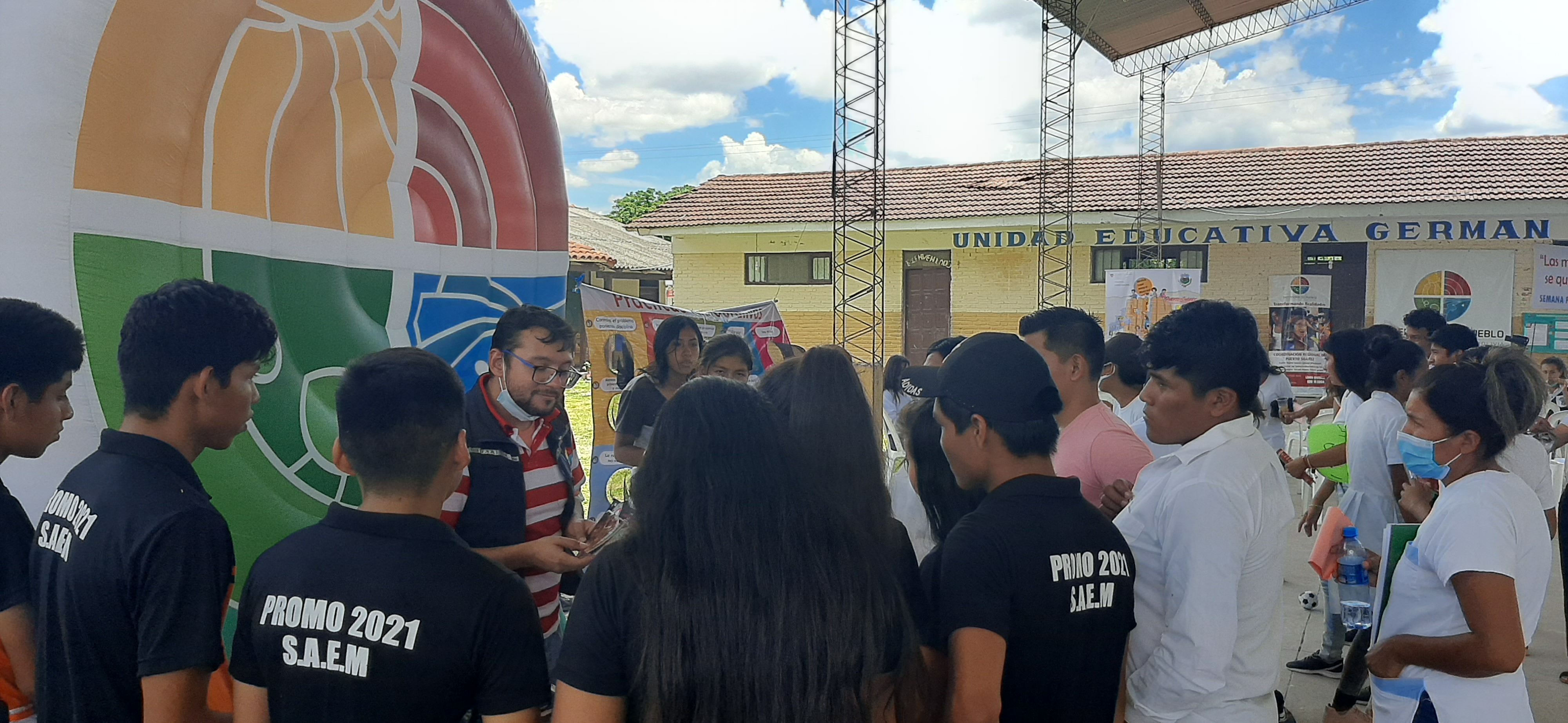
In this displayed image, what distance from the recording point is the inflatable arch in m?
2.33

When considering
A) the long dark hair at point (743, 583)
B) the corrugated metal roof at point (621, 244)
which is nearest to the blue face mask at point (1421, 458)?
the long dark hair at point (743, 583)

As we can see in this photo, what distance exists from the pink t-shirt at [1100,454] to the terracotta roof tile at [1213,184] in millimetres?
13746

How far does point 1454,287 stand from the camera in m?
14.7

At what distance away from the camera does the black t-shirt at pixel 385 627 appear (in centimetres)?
154

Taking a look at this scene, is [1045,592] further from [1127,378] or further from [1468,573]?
[1127,378]

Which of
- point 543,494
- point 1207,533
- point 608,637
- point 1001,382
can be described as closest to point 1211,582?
point 1207,533

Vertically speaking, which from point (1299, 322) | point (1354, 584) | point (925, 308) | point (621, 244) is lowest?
point (1354, 584)

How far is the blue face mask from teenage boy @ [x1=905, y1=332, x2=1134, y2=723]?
52.3 inches

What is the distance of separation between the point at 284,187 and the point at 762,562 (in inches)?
95.1

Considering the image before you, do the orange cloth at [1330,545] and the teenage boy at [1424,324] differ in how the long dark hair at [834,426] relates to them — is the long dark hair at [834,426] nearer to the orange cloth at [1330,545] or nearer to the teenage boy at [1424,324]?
the orange cloth at [1330,545]

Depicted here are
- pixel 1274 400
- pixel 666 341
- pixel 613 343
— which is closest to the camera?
pixel 666 341

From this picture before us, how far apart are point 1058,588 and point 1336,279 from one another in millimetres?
16344

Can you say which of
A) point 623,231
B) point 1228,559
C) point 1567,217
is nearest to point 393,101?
point 1228,559

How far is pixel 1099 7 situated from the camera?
12617 mm
